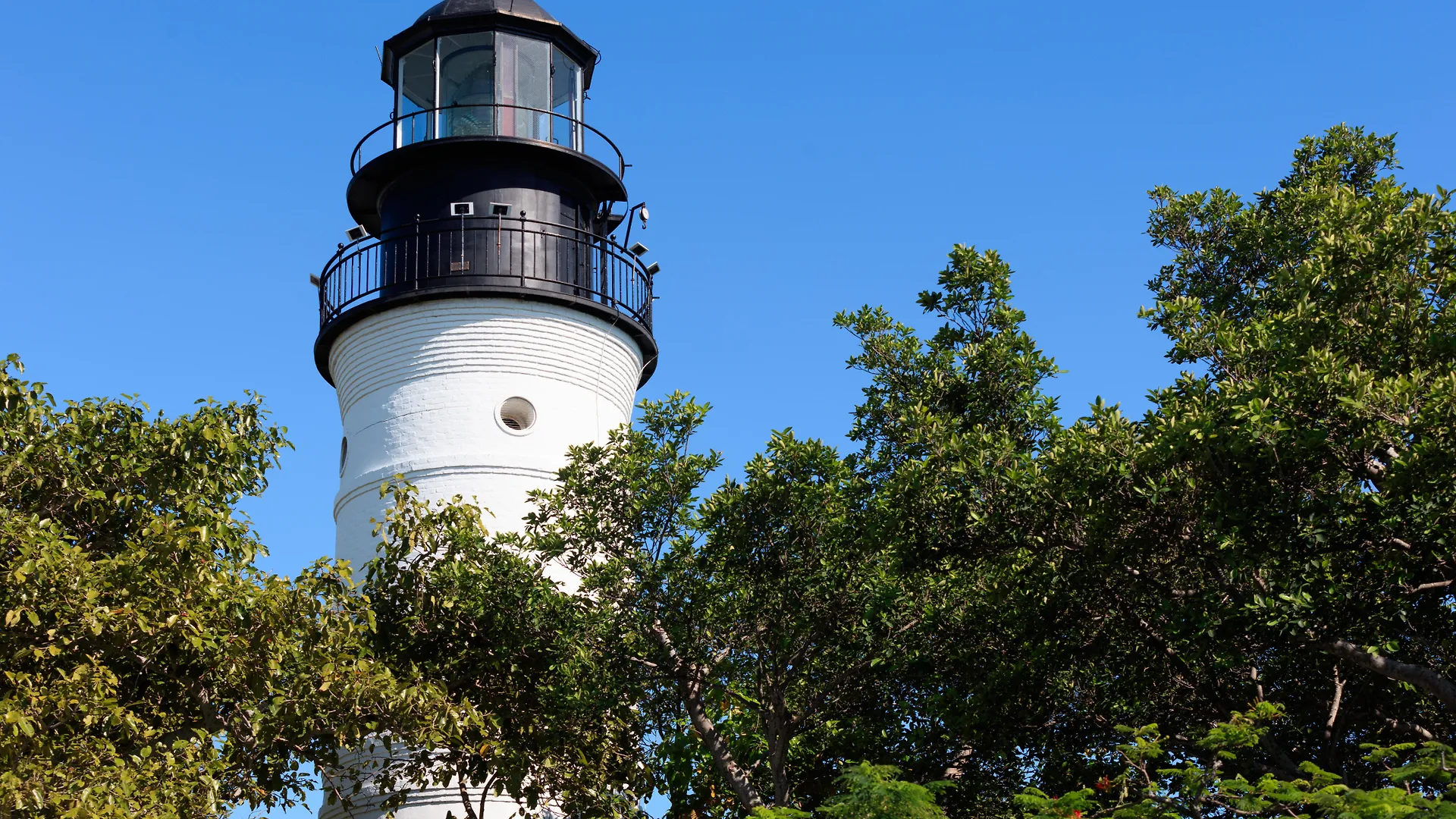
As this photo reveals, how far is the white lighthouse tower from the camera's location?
2289 cm

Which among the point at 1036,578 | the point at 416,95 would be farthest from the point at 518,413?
the point at 1036,578

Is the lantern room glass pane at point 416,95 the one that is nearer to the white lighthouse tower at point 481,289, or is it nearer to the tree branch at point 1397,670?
the white lighthouse tower at point 481,289

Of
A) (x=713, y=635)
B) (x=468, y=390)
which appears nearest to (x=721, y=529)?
(x=713, y=635)

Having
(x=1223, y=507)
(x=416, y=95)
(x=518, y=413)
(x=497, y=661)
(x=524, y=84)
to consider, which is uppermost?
(x=416, y=95)

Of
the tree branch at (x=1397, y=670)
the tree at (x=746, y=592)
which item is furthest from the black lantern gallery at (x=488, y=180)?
the tree branch at (x=1397, y=670)

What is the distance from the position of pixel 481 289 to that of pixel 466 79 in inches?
166

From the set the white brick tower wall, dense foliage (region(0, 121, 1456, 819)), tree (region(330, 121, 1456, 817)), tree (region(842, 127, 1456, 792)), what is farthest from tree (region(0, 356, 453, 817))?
tree (region(842, 127, 1456, 792))

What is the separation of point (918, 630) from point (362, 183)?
12310 mm

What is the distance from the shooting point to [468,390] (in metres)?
23.0

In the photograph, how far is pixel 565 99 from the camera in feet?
84.9

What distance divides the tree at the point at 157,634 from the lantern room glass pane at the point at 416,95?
802 cm

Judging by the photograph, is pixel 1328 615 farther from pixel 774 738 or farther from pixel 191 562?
pixel 191 562

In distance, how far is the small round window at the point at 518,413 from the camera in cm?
2306

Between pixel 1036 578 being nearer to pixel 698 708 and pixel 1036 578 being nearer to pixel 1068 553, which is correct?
pixel 1068 553
